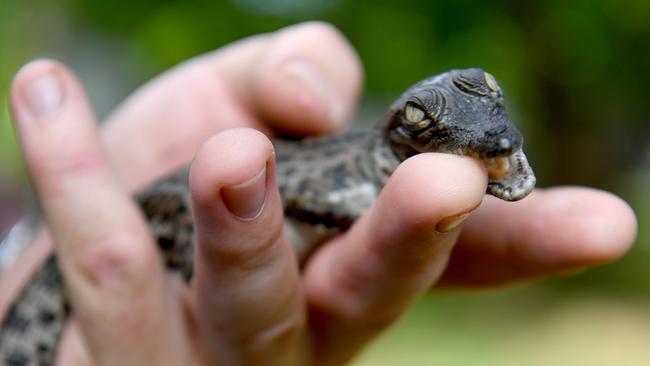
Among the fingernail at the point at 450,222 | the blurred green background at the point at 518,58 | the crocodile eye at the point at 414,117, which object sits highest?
the crocodile eye at the point at 414,117

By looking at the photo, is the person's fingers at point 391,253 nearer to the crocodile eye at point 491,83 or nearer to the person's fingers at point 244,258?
the person's fingers at point 244,258

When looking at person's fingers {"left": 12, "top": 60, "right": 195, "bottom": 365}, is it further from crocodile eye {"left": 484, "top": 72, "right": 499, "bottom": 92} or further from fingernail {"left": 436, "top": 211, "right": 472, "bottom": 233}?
crocodile eye {"left": 484, "top": 72, "right": 499, "bottom": 92}

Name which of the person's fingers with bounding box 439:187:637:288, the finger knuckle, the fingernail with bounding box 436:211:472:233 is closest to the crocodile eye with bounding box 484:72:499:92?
the fingernail with bounding box 436:211:472:233

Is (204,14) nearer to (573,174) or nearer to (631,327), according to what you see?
(573,174)

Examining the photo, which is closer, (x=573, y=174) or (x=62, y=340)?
(x=62, y=340)

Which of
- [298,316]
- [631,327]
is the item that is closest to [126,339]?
[298,316]

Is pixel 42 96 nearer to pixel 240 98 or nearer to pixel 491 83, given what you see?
pixel 240 98

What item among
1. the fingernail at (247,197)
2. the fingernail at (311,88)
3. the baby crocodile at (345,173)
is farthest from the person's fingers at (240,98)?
the fingernail at (247,197)
